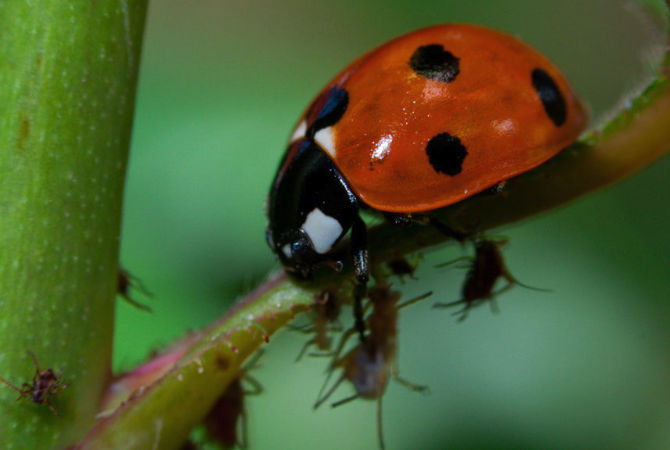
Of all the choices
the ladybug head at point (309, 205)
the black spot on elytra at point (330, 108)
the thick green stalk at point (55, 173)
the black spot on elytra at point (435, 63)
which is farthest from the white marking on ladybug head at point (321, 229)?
the thick green stalk at point (55, 173)

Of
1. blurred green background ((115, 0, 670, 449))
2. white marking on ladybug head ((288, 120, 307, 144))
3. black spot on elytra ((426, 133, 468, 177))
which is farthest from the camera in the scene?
blurred green background ((115, 0, 670, 449))

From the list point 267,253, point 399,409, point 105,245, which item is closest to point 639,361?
point 399,409

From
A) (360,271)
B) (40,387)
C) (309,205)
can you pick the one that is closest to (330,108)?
(309,205)

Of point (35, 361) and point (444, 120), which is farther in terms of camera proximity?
A: point (444, 120)

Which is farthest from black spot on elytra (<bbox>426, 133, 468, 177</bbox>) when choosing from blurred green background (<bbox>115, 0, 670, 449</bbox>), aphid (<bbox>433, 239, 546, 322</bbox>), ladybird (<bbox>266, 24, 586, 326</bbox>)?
blurred green background (<bbox>115, 0, 670, 449</bbox>)

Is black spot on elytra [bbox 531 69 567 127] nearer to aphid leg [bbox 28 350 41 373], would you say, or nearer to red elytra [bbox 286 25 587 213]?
red elytra [bbox 286 25 587 213]

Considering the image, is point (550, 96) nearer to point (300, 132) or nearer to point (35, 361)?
point (300, 132)

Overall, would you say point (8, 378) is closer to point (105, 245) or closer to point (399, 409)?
point (105, 245)
